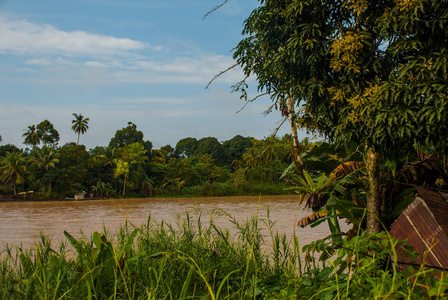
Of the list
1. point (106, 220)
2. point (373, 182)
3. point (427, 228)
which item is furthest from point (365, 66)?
point (106, 220)

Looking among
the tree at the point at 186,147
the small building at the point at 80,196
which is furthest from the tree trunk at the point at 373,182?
the tree at the point at 186,147

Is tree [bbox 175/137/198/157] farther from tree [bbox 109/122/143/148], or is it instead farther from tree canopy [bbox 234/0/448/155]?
tree canopy [bbox 234/0/448/155]

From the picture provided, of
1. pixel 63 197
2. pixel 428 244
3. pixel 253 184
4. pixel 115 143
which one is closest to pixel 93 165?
→ pixel 63 197

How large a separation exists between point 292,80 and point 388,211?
1807 mm

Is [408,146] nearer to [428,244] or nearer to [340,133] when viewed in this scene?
[340,133]

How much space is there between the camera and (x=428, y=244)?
105 inches

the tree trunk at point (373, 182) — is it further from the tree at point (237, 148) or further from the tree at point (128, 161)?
the tree at point (237, 148)

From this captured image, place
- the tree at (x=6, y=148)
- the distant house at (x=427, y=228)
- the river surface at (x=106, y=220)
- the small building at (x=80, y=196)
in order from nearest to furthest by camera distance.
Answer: the distant house at (x=427, y=228)
the river surface at (x=106, y=220)
the small building at (x=80, y=196)
the tree at (x=6, y=148)

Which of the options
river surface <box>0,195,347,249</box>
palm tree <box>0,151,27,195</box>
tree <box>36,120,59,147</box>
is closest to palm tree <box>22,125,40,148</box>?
tree <box>36,120,59,147</box>

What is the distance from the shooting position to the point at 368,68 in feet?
13.8

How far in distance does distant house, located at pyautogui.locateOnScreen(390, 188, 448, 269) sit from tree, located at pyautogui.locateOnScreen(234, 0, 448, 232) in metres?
0.83

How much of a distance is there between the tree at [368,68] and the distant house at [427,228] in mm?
826

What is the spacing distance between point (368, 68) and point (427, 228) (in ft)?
6.61

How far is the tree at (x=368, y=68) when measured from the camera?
143 inches
